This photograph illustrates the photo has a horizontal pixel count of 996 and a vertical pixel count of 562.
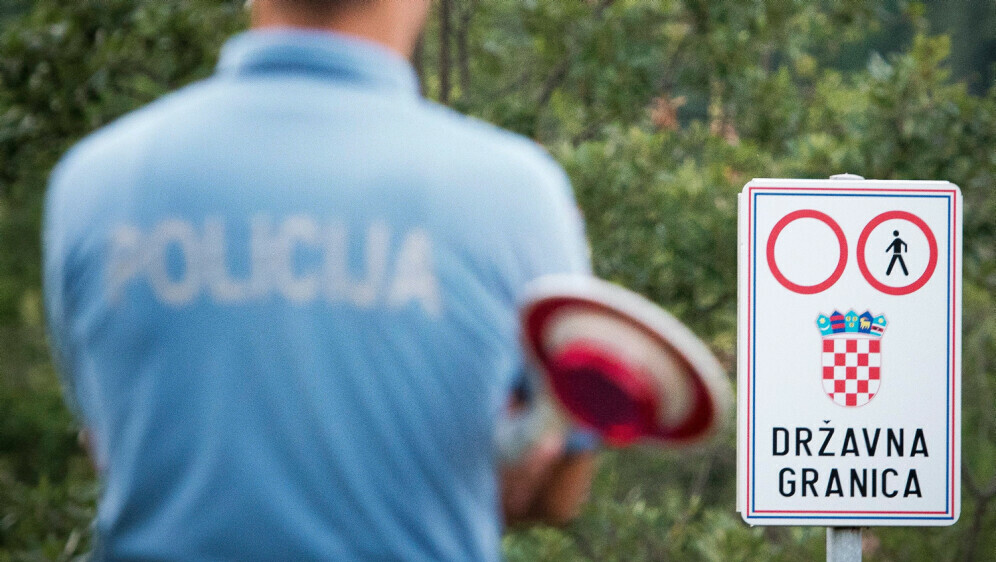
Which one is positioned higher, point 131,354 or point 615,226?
point 131,354

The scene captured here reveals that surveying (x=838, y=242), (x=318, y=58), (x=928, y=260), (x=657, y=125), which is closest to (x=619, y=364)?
(x=318, y=58)

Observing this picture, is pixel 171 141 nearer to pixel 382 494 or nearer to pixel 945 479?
pixel 382 494

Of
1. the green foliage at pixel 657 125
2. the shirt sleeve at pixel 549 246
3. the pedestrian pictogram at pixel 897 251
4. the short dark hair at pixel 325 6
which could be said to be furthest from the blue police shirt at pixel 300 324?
the green foliage at pixel 657 125

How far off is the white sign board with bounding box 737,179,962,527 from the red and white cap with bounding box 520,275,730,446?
77.5 inches

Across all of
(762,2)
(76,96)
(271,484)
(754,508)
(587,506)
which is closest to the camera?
(271,484)

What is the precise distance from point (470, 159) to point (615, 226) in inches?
170

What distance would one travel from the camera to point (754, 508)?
286 centimetres

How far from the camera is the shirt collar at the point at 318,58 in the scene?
100 centimetres

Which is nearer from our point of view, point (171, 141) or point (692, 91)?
point (171, 141)

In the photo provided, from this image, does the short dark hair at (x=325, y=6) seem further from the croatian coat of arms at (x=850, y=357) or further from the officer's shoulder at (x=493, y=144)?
the croatian coat of arms at (x=850, y=357)

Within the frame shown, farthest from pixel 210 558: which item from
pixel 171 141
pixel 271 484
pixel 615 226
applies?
pixel 615 226

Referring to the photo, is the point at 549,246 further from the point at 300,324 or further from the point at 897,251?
the point at 897,251

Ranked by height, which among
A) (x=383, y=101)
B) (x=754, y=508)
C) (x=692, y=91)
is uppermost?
(x=383, y=101)

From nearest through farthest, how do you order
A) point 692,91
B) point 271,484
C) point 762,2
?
point 271,484 < point 762,2 < point 692,91
